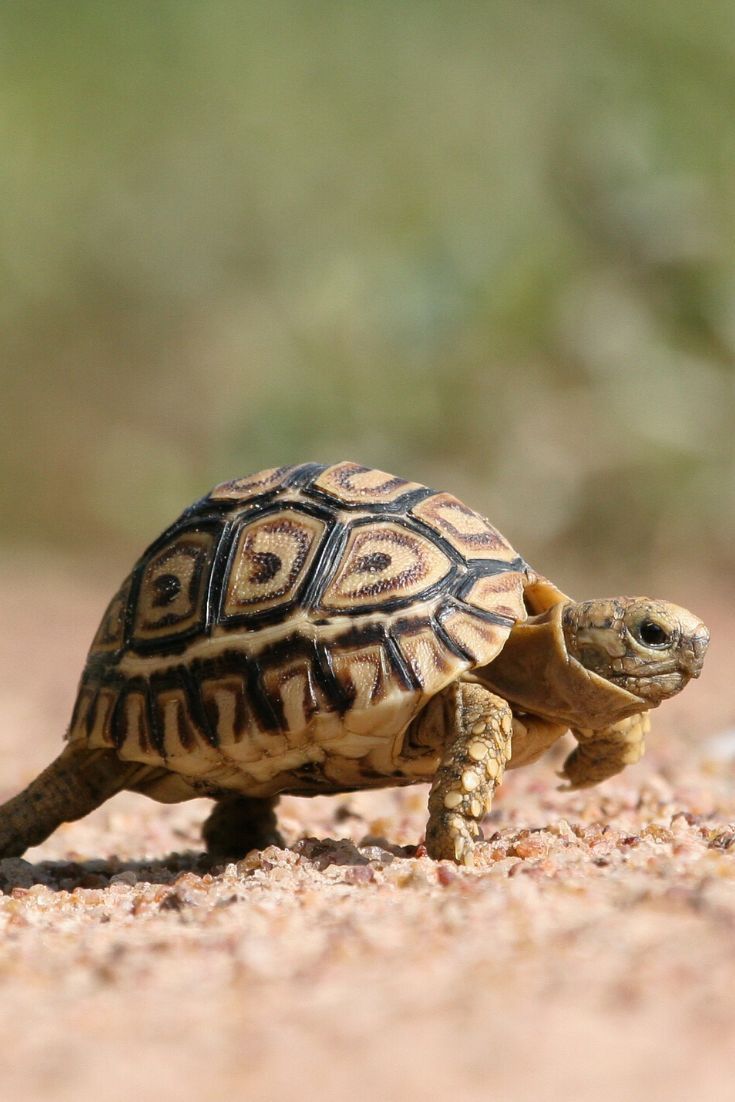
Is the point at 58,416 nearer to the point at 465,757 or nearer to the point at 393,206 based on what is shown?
the point at 393,206

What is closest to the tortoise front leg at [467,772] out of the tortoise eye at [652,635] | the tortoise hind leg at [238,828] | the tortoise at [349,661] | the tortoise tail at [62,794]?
the tortoise at [349,661]

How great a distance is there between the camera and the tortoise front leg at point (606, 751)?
449 cm

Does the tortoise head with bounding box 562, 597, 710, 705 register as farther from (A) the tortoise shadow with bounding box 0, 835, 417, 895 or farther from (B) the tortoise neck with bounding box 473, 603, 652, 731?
(A) the tortoise shadow with bounding box 0, 835, 417, 895

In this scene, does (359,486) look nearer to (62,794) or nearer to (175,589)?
(175,589)

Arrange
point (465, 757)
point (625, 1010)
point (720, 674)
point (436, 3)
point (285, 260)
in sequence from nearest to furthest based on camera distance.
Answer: point (625, 1010), point (465, 757), point (720, 674), point (285, 260), point (436, 3)

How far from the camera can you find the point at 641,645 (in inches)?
159

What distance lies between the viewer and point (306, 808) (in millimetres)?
5805

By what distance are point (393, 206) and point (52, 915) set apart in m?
15.0

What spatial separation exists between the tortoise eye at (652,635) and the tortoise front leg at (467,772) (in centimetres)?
45

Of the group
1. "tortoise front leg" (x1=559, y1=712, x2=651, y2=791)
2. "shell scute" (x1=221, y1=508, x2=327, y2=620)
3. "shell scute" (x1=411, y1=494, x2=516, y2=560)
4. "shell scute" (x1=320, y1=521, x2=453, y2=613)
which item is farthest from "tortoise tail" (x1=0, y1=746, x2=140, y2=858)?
"tortoise front leg" (x1=559, y1=712, x2=651, y2=791)

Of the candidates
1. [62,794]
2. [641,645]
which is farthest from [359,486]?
[62,794]

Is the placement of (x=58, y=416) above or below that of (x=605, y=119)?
A: below

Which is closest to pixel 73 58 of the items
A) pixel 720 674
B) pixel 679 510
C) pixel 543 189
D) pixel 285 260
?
pixel 285 260

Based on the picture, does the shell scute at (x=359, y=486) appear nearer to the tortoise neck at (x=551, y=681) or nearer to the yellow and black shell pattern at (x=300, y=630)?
the yellow and black shell pattern at (x=300, y=630)
